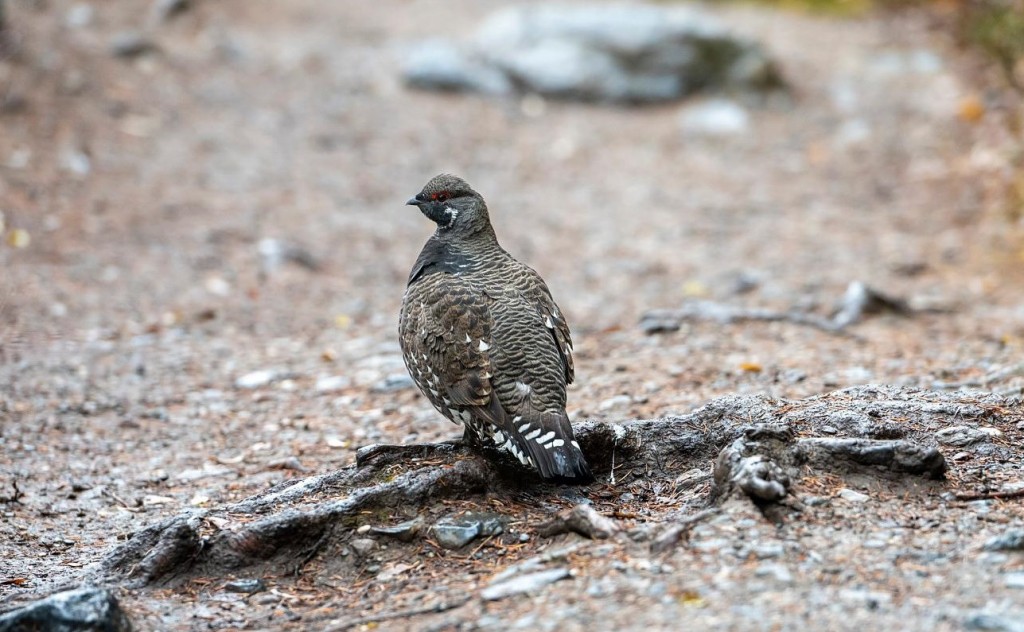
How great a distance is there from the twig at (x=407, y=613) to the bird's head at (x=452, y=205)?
275cm

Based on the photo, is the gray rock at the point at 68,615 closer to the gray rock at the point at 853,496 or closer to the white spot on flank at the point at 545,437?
the white spot on flank at the point at 545,437

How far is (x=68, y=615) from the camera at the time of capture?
13.8 ft

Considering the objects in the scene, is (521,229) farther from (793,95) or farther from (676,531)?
(676,531)

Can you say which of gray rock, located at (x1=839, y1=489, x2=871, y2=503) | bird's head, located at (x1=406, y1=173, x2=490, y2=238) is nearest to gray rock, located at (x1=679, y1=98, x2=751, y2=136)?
bird's head, located at (x1=406, y1=173, x2=490, y2=238)

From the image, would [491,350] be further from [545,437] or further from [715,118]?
[715,118]

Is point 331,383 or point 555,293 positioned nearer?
point 331,383

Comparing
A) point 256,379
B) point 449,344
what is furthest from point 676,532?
point 256,379

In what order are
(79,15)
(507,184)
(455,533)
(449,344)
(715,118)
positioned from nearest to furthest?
(455,533)
(449,344)
(507,184)
(715,118)
(79,15)

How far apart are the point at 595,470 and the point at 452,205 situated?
2000 mm

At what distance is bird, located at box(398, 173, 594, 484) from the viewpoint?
5316 millimetres

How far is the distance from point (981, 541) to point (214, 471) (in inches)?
177

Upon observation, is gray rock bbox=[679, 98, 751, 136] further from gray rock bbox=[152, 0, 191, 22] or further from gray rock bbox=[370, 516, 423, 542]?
gray rock bbox=[370, 516, 423, 542]

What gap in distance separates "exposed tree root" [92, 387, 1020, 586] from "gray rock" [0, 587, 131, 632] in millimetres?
660

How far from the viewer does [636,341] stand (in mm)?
9039
